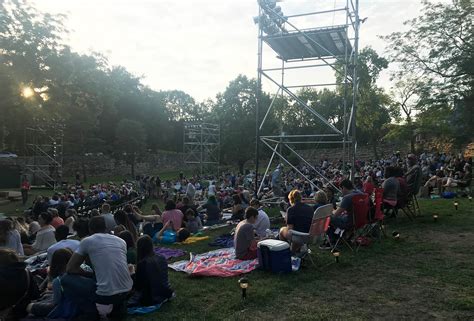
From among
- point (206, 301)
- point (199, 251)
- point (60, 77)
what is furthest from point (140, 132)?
point (206, 301)

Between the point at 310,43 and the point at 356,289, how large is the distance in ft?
26.0

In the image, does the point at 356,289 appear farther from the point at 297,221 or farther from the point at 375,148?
the point at 375,148

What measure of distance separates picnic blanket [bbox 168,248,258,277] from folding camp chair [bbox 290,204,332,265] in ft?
2.66

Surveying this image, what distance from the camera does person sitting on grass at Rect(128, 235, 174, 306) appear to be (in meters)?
4.91

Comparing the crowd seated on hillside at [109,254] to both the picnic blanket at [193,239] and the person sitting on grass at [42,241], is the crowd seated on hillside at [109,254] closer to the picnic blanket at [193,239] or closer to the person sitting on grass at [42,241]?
the person sitting on grass at [42,241]

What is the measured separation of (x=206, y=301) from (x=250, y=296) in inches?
22.2

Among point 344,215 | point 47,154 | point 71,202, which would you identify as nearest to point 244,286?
point 344,215

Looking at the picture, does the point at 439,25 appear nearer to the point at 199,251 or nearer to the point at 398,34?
the point at 398,34

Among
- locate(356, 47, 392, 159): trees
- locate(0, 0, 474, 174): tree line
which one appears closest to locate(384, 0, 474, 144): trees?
locate(0, 0, 474, 174): tree line

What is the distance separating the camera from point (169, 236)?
943cm

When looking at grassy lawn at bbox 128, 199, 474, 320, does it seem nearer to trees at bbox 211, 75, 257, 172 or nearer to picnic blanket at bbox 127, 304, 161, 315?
picnic blanket at bbox 127, 304, 161, 315

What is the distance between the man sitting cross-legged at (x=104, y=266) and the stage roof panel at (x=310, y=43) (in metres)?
7.99

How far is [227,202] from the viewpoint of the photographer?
16.6 metres

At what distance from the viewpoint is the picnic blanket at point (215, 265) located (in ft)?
20.4
